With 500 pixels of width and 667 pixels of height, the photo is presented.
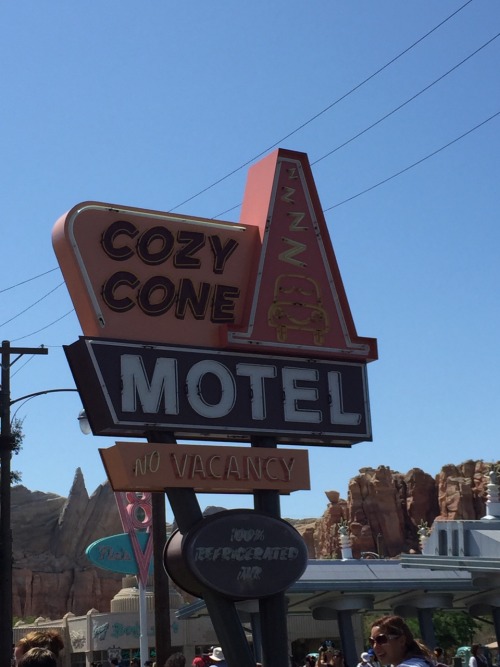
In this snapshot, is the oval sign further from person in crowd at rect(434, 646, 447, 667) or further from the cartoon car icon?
the cartoon car icon

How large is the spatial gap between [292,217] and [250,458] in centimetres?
413

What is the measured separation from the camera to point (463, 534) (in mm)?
30359

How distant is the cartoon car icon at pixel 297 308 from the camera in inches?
668

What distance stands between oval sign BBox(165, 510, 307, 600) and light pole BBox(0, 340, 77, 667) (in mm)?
6535

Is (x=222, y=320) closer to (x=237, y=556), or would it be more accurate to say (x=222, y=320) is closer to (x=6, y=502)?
(x=237, y=556)

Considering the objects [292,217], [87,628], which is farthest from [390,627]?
[87,628]

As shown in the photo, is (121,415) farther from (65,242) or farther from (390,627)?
(390,627)

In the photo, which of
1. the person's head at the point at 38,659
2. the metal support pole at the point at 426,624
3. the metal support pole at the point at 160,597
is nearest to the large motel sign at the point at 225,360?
the metal support pole at the point at 160,597

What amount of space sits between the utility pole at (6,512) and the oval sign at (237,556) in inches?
257

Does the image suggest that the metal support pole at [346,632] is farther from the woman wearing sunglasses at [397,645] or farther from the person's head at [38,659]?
the person's head at [38,659]

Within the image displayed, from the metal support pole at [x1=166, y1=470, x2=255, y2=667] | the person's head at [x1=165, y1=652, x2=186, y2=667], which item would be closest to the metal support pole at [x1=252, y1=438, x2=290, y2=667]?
the metal support pole at [x1=166, y1=470, x2=255, y2=667]

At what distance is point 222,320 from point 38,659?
1097cm

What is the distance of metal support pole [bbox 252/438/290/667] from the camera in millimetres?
15836

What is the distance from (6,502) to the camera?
2130cm
